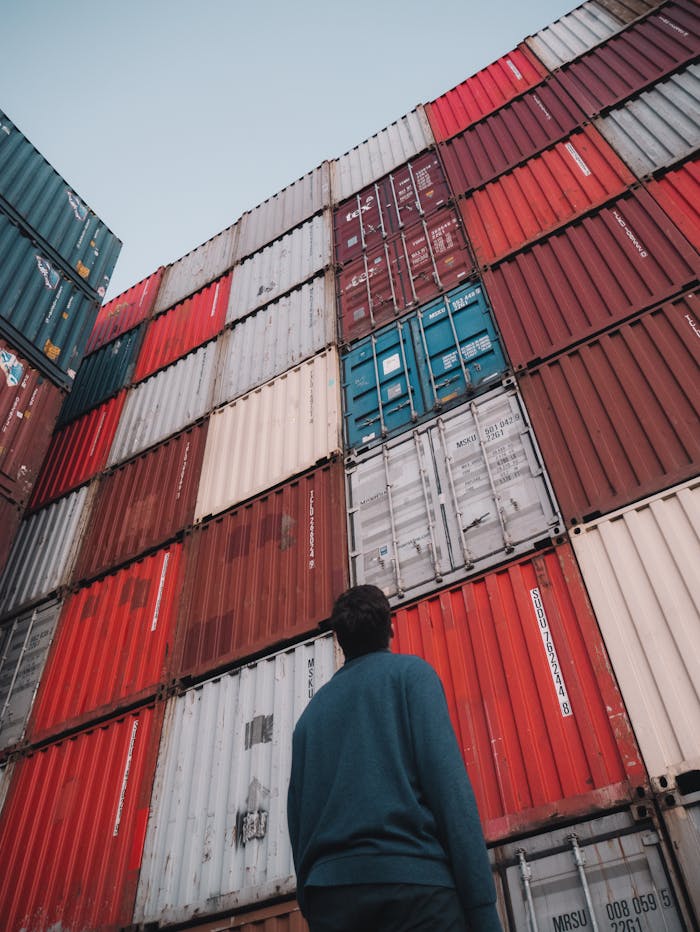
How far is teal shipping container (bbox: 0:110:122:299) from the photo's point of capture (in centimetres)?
1484

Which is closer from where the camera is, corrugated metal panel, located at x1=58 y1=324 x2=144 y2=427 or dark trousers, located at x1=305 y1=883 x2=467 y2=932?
dark trousers, located at x1=305 y1=883 x2=467 y2=932

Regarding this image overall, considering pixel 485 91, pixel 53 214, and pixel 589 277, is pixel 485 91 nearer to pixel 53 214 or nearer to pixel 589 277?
pixel 589 277

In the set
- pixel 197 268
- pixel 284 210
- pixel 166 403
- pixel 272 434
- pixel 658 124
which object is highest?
pixel 284 210

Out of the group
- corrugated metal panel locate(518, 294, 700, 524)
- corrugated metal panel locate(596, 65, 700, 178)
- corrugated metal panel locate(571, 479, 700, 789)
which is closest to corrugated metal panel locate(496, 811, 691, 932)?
corrugated metal panel locate(571, 479, 700, 789)

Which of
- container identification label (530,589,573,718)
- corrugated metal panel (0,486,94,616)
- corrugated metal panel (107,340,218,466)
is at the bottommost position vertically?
container identification label (530,589,573,718)

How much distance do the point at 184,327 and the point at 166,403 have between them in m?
2.94

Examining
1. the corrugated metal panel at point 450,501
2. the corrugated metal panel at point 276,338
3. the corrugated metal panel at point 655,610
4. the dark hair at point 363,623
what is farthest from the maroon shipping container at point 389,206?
the dark hair at point 363,623

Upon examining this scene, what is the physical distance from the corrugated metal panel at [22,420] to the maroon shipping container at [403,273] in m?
6.67

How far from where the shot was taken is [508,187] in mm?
11555

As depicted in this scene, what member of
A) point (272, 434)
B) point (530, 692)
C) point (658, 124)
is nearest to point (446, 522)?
point (530, 692)

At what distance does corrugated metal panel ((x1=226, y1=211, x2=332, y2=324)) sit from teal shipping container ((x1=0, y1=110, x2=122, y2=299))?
3909mm

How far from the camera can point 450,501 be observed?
309 inches

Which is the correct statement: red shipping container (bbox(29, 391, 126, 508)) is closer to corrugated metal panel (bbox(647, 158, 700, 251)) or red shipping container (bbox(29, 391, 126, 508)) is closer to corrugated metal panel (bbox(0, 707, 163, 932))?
corrugated metal panel (bbox(0, 707, 163, 932))

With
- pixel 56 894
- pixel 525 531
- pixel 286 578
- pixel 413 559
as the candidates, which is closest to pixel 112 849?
pixel 56 894
